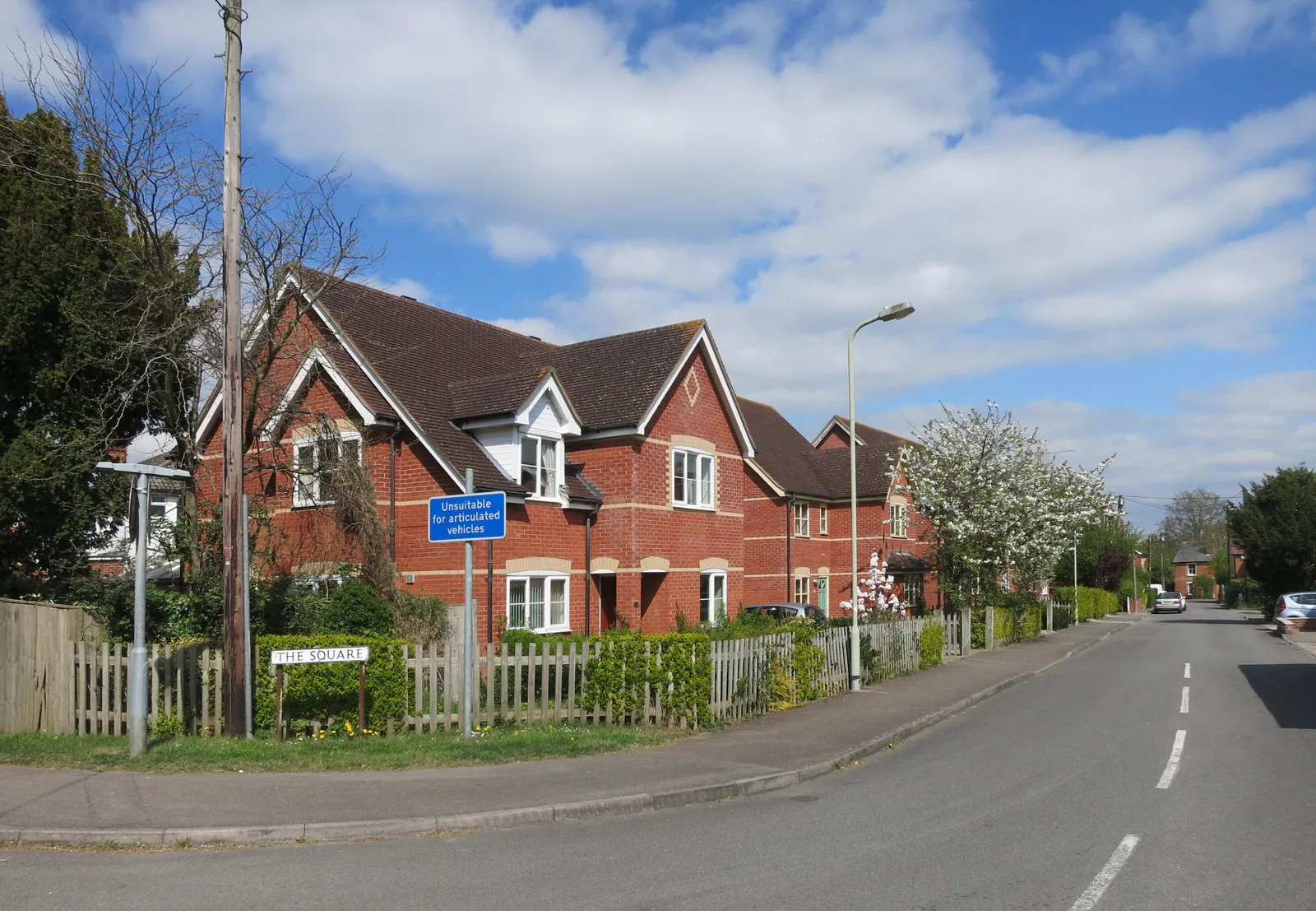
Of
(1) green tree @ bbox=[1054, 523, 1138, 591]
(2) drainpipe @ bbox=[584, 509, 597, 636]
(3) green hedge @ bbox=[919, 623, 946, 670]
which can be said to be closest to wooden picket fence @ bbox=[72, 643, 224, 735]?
(2) drainpipe @ bbox=[584, 509, 597, 636]

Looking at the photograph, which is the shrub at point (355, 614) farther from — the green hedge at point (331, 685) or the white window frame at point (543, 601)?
the green hedge at point (331, 685)

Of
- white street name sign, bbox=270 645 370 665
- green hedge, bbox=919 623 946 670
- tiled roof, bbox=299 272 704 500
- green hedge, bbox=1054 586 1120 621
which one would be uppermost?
tiled roof, bbox=299 272 704 500

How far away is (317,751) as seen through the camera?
11.1 meters

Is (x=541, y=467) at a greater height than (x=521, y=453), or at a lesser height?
lesser

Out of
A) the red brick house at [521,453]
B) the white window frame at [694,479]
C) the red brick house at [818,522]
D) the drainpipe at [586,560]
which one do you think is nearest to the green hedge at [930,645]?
the red brick house at [521,453]

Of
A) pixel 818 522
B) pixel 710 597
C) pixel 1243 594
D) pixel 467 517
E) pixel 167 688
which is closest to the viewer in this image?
pixel 467 517

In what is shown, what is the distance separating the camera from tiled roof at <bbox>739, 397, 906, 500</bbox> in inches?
1428

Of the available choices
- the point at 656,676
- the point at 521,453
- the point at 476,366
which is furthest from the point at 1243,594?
the point at 656,676

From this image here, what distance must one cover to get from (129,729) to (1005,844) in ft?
28.7

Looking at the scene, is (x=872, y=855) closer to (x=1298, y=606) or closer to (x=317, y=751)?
(x=317, y=751)

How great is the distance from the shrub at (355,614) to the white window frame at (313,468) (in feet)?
9.69

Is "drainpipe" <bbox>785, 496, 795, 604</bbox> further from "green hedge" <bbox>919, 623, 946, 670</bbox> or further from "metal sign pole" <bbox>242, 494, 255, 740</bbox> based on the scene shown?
"metal sign pole" <bbox>242, 494, 255, 740</bbox>

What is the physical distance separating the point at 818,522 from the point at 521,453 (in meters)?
18.2

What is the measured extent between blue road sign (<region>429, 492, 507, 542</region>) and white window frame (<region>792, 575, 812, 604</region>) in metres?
24.4
